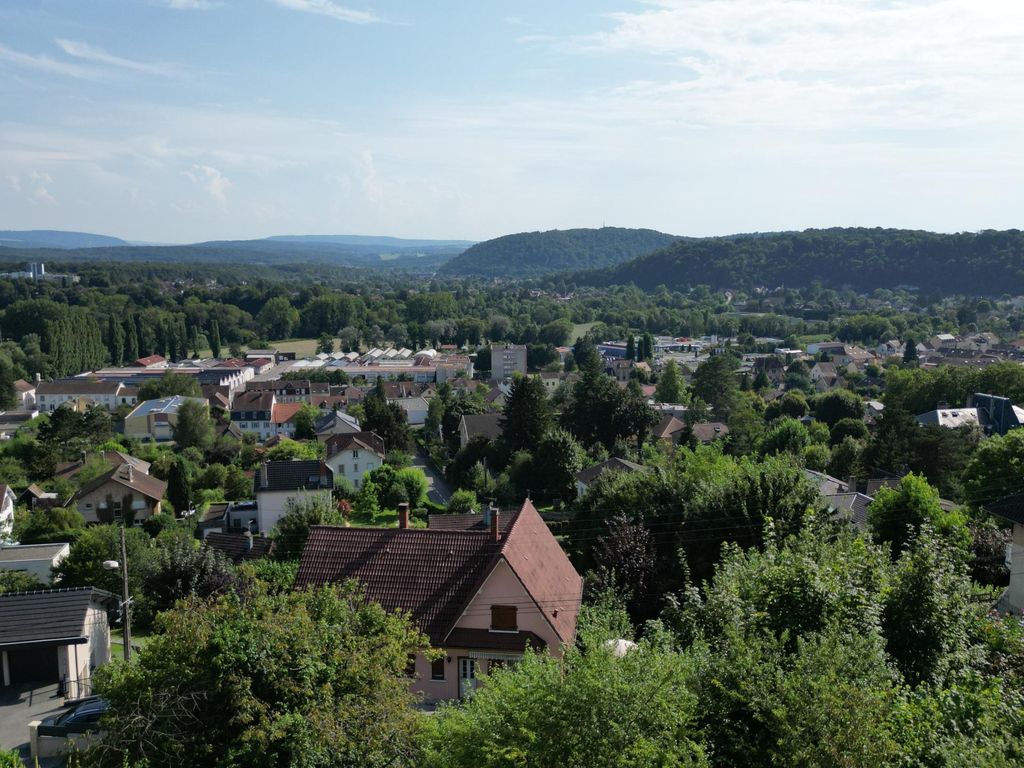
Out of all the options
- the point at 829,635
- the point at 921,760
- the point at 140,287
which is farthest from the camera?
the point at 140,287

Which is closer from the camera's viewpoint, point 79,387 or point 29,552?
point 29,552

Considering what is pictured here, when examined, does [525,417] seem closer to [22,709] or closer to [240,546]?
[240,546]

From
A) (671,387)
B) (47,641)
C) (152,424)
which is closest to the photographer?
(47,641)

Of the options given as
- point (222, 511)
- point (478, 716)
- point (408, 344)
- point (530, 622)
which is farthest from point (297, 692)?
point (408, 344)

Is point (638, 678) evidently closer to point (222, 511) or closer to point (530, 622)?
point (530, 622)

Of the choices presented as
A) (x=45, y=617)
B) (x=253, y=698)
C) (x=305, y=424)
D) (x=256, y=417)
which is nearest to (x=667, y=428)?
(x=305, y=424)

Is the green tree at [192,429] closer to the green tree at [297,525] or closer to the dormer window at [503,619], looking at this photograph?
the green tree at [297,525]
